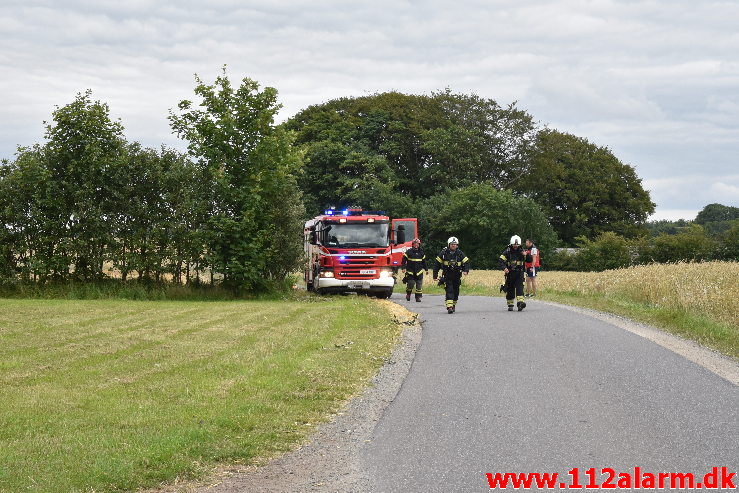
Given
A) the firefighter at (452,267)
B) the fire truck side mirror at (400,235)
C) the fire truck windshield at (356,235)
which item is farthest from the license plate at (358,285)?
the firefighter at (452,267)

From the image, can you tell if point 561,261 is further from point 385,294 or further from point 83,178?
point 83,178

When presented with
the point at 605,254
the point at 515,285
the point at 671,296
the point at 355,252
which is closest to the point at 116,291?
the point at 355,252

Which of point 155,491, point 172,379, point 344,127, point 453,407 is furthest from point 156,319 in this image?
point 344,127

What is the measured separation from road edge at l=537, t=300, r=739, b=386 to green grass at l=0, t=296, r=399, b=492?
471cm

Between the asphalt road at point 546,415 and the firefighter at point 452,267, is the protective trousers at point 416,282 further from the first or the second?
the asphalt road at point 546,415

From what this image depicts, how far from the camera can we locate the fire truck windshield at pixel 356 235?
97.5ft

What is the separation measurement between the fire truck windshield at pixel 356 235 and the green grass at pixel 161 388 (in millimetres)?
8996

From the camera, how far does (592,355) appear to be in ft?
44.4

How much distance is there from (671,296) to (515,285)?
5.32 m

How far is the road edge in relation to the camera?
1202cm

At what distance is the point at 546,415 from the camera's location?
887cm

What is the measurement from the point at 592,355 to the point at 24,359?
8.74 m

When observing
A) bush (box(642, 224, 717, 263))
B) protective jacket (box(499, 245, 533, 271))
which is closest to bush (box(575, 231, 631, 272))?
bush (box(642, 224, 717, 263))

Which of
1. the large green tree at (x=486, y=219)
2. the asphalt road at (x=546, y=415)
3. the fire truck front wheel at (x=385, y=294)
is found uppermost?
the large green tree at (x=486, y=219)
